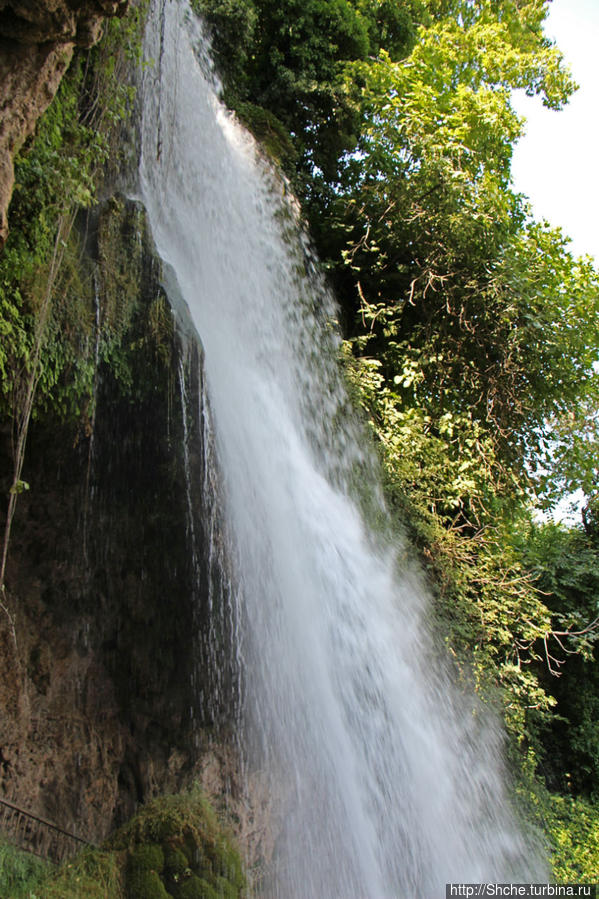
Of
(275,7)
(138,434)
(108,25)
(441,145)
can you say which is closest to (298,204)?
(441,145)

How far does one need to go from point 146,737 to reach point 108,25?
19.7 feet

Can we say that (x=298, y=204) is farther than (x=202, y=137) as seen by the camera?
Yes

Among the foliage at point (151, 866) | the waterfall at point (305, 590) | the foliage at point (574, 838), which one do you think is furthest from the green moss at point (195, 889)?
the foliage at point (574, 838)

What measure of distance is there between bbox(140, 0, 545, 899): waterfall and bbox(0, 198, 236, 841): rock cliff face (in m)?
0.38

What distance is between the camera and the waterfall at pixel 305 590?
5570 millimetres

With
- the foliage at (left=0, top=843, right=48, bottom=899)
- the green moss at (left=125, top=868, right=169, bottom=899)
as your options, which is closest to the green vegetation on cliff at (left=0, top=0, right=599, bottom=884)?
the green moss at (left=125, top=868, right=169, bottom=899)

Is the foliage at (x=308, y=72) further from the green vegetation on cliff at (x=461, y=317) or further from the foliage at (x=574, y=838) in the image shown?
the foliage at (x=574, y=838)

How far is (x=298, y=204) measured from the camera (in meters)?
10.7

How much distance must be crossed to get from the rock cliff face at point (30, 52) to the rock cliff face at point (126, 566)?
1.71 meters

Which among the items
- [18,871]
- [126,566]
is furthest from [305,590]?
[18,871]

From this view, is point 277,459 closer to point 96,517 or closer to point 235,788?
point 96,517

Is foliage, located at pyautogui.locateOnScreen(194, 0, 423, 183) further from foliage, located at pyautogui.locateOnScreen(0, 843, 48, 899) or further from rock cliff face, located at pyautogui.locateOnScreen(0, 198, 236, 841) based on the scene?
foliage, located at pyautogui.locateOnScreen(0, 843, 48, 899)

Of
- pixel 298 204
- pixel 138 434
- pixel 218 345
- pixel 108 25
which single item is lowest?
pixel 138 434

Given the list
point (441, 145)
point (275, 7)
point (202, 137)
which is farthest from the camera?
point (275, 7)
